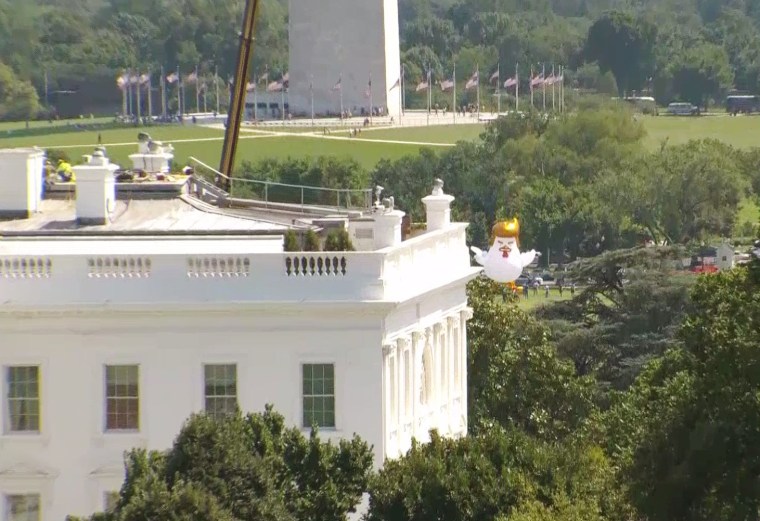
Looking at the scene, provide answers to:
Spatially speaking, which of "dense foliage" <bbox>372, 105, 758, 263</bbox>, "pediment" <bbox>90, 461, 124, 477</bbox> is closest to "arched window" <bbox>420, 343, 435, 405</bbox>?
"pediment" <bbox>90, 461, 124, 477</bbox>

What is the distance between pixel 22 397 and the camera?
2403 inches

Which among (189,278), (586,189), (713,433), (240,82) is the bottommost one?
(586,189)

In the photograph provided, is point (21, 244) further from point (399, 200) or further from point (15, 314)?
point (399, 200)

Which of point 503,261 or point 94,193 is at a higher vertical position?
point 94,193

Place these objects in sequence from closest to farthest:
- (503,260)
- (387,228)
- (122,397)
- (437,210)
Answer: (122,397)
(387,228)
(437,210)
(503,260)

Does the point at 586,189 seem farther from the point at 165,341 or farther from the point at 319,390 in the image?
the point at 165,341

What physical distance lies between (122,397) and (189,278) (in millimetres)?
2455

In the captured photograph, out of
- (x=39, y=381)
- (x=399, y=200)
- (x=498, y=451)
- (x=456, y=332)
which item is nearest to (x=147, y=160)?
(x=456, y=332)

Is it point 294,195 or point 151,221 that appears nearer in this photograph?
point 151,221

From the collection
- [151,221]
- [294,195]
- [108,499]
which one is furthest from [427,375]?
[294,195]

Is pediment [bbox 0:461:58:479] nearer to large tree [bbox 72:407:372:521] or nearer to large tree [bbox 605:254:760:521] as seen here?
large tree [bbox 72:407:372:521]

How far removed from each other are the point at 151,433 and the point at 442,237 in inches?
380

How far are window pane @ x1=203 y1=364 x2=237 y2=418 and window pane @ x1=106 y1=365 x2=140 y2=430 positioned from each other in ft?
3.96

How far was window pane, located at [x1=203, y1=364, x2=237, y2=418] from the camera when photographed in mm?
60531
